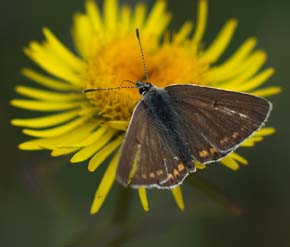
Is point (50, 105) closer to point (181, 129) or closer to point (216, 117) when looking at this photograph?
point (181, 129)

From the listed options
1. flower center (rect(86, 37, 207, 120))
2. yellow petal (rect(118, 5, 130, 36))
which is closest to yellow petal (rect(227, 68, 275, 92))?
flower center (rect(86, 37, 207, 120))

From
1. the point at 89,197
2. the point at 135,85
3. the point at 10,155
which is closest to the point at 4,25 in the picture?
the point at 10,155

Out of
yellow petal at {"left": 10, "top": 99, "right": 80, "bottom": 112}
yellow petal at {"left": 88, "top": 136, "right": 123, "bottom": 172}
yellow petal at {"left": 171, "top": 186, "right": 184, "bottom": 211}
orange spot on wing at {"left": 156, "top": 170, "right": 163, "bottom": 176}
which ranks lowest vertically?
yellow petal at {"left": 171, "top": 186, "right": 184, "bottom": 211}

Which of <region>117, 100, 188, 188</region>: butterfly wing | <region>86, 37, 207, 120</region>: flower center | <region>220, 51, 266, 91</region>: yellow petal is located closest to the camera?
<region>117, 100, 188, 188</region>: butterfly wing

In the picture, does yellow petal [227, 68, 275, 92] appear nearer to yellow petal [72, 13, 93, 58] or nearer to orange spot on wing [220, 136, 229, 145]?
orange spot on wing [220, 136, 229, 145]

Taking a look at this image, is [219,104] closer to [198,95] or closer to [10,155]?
[198,95]

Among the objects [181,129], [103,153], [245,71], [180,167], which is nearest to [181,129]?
[181,129]

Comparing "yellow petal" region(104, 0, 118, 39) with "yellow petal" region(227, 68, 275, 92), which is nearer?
"yellow petal" region(227, 68, 275, 92)
